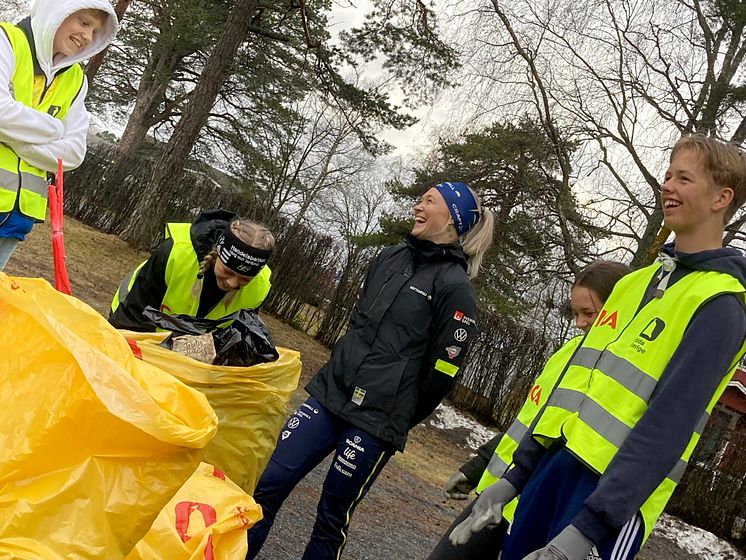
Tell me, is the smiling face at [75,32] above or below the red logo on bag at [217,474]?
above

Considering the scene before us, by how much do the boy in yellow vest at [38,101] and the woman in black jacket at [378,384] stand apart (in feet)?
4.18

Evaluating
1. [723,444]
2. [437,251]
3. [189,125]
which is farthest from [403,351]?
[723,444]

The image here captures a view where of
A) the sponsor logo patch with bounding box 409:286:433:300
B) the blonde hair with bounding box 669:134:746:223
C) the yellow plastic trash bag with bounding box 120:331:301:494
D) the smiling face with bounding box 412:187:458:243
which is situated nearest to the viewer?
the blonde hair with bounding box 669:134:746:223

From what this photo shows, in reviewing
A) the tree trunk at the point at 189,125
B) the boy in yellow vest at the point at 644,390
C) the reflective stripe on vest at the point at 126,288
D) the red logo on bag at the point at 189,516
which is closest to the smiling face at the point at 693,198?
the boy in yellow vest at the point at 644,390

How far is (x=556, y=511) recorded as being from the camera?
1689mm

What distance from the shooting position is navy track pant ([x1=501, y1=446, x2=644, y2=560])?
154 centimetres

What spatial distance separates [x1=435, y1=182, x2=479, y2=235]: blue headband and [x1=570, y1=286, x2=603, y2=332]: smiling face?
52cm

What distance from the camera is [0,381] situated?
62.7 inches

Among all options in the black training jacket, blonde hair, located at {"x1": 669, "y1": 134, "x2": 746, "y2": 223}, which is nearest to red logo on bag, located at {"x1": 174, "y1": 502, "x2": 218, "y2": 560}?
the black training jacket

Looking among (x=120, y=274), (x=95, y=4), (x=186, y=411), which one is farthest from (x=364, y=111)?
(x=186, y=411)

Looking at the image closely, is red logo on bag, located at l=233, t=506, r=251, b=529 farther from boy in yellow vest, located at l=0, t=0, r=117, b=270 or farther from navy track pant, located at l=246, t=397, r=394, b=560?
boy in yellow vest, located at l=0, t=0, r=117, b=270

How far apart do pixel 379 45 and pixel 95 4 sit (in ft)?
28.9

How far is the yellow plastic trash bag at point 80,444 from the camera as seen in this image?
57.3 inches

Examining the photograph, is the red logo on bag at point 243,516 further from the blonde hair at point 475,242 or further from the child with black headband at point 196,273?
the blonde hair at point 475,242
